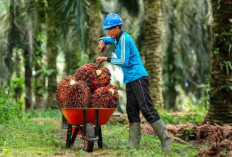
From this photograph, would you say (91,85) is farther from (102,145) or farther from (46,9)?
(46,9)

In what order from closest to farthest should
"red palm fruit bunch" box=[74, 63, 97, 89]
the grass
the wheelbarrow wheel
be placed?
1. the grass
2. the wheelbarrow wheel
3. "red palm fruit bunch" box=[74, 63, 97, 89]

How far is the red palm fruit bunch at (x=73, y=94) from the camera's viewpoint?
21.2 feet

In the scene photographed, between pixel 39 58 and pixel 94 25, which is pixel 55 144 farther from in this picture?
pixel 39 58

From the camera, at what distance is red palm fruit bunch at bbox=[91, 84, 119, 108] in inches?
255

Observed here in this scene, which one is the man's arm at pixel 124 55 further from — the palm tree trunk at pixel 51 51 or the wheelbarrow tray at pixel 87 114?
the palm tree trunk at pixel 51 51

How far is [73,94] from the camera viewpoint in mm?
6480

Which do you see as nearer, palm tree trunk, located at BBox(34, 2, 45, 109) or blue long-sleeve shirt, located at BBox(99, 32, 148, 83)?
blue long-sleeve shirt, located at BBox(99, 32, 148, 83)

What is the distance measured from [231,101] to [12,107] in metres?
4.72

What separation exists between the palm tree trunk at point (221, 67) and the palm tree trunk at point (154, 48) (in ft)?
11.5

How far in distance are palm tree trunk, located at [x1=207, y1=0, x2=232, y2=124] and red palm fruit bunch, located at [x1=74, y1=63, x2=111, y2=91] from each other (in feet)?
9.75

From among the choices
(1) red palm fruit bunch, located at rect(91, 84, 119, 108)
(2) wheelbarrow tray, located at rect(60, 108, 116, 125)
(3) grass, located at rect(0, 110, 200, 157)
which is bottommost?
(3) grass, located at rect(0, 110, 200, 157)

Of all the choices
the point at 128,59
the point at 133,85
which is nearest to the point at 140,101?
the point at 133,85

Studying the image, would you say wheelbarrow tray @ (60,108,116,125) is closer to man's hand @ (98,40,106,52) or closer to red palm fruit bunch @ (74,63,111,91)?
red palm fruit bunch @ (74,63,111,91)

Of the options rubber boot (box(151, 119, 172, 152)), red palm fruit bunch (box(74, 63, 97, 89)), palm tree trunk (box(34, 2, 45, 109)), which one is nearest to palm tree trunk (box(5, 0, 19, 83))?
palm tree trunk (box(34, 2, 45, 109))
